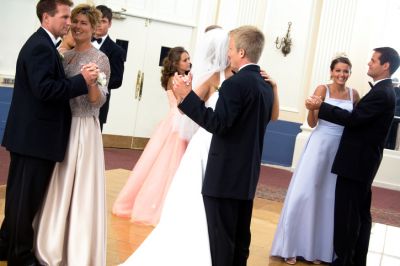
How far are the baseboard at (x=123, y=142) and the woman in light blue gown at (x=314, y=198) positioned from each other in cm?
535

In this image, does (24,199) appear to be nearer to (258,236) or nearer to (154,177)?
(154,177)

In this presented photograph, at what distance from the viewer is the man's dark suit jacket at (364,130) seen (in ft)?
13.2

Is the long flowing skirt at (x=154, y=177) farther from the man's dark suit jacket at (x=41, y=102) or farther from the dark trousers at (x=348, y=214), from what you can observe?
the man's dark suit jacket at (x=41, y=102)

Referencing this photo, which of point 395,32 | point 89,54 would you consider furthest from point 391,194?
point 89,54

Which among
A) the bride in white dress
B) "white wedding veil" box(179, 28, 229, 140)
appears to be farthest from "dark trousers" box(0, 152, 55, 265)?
"white wedding veil" box(179, 28, 229, 140)

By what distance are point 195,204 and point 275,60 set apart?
654 centimetres

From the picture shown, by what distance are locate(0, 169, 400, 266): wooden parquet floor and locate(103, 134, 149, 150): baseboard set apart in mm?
2513

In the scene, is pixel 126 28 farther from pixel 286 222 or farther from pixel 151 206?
pixel 286 222

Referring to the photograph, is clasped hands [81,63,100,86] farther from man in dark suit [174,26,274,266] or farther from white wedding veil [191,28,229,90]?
white wedding veil [191,28,229,90]

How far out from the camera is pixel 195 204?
3631mm

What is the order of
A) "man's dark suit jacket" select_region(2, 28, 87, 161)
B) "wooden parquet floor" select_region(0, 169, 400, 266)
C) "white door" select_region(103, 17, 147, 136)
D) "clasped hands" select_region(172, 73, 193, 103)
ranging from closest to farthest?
"clasped hands" select_region(172, 73, 193, 103) → "man's dark suit jacket" select_region(2, 28, 87, 161) → "wooden parquet floor" select_region(0, 169, 400, 266) → "white door" select_region(103, 17, 147, 136)

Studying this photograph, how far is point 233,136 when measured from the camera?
9.96 ft

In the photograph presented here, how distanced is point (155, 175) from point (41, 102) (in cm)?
203

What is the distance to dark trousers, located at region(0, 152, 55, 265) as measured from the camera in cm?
311
